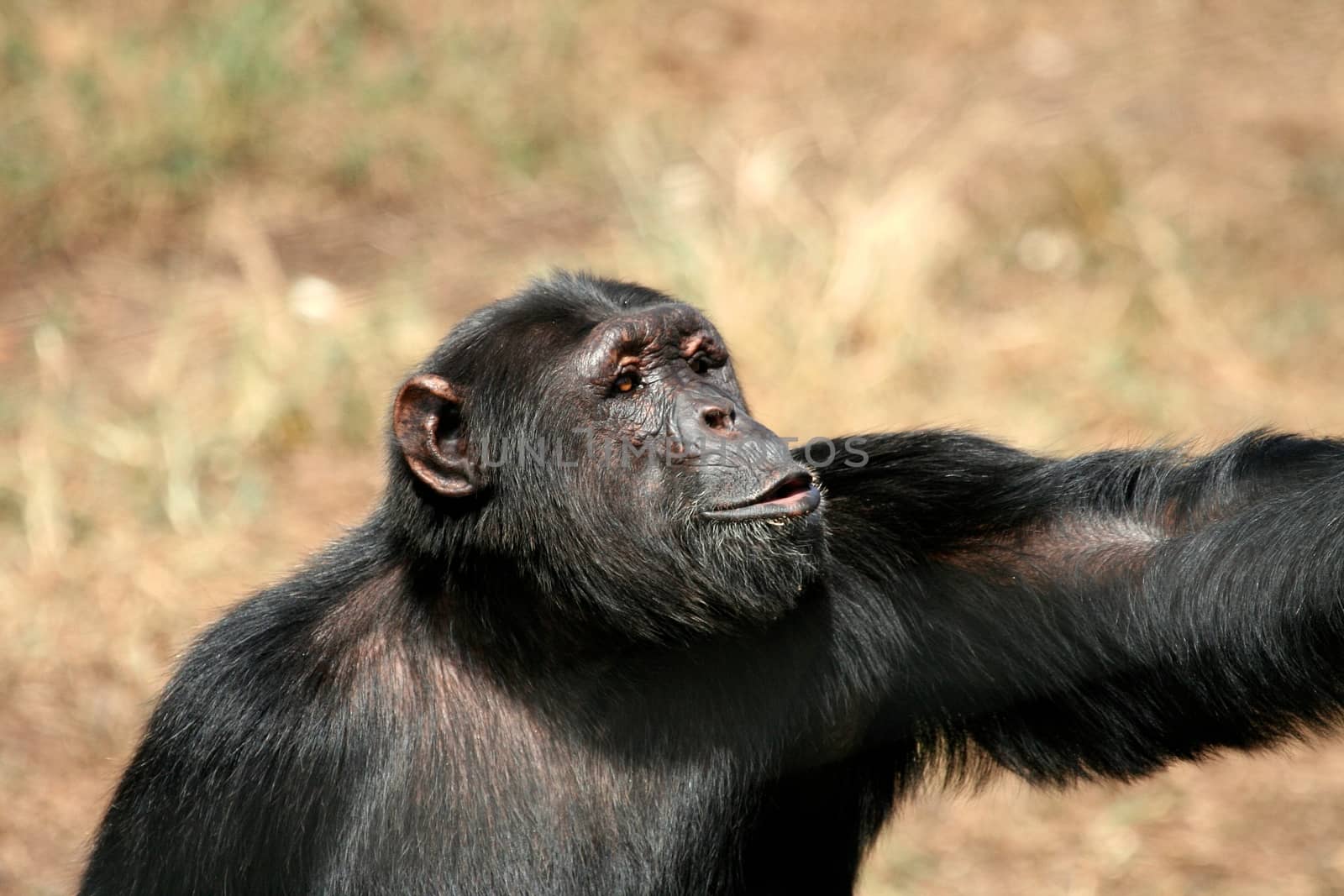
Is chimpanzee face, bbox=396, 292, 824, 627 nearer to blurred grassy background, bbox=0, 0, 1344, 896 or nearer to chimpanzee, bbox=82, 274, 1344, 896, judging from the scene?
chimpanzee, bbox=82, 274, 1344, 896

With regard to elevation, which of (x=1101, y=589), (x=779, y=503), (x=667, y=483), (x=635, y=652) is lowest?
(x=1101, y=589)

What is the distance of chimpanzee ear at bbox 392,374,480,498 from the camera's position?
3.88 metres

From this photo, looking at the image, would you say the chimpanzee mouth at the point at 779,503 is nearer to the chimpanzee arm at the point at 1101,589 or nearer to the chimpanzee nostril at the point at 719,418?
the chimpanzee nostril at the point at 719,418

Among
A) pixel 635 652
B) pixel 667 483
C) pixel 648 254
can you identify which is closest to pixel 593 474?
pixel 667 483

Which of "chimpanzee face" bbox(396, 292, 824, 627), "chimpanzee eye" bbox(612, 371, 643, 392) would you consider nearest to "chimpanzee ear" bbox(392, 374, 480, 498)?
"chimpanzee face" bbox(396, 292, 824, 627)

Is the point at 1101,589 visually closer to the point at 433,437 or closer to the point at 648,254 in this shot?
the point at 433,437

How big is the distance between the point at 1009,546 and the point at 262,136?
8647mm

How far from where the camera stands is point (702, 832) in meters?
3.89

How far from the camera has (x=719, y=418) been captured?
3930 millimetres

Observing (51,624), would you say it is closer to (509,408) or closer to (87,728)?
(87,728)

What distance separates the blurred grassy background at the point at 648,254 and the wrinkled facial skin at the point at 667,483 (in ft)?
9.87

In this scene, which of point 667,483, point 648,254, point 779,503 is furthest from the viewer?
point 648,254

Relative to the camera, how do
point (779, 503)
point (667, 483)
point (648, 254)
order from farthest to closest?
point (648, 254)
point (667, 483)
point (779, 503)

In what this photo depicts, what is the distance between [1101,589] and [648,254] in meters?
6.45
